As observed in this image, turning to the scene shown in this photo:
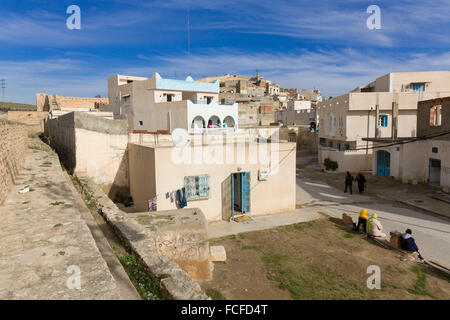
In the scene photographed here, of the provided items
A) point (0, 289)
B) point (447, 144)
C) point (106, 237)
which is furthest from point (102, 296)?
point (447, 144)

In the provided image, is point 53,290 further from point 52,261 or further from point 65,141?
point 65,141

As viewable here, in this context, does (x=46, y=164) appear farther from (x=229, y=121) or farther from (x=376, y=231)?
(x=229, y=121)

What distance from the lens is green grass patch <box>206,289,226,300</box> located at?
6.35 metres

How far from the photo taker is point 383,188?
59.1ft

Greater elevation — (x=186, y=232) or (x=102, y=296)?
(x=102, y=296)

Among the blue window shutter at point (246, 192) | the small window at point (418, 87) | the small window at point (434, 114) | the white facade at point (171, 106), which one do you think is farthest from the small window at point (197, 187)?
the small window at point (418, 87)

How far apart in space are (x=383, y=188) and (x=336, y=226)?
8.46 metres

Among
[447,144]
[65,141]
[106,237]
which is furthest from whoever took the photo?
[447,144]

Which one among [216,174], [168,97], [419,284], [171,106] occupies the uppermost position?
[168,97]

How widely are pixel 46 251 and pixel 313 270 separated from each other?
634 centimetres

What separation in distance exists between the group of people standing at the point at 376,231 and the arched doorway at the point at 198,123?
50.6 ft

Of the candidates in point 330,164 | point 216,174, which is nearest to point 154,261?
point 216,174

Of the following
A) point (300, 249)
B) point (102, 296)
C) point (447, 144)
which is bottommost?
point (300, 249)

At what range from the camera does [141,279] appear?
4637 millimetres
